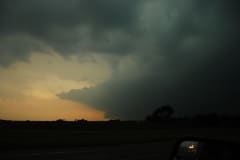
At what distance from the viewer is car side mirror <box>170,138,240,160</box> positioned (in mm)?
4340

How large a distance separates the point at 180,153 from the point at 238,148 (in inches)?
26.6

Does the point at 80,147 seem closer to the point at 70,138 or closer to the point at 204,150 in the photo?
the point at 70,138

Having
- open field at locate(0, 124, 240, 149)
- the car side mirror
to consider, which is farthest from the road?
the car side mirror

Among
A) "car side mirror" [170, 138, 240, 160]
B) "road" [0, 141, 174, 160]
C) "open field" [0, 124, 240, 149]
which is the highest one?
"open field" [0, 124, 240, 149]

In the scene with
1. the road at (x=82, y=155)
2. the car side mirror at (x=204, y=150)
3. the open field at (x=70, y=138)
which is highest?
the open field at (x=70, y=138)

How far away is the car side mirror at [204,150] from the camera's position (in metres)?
4.34

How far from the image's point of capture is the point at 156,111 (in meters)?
107

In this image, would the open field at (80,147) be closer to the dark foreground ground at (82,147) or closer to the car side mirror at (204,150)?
the dark foreground ground at (82,147)

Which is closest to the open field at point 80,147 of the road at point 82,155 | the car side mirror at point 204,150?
the road at point 82,155

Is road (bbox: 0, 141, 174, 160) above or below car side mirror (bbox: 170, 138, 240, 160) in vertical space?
above

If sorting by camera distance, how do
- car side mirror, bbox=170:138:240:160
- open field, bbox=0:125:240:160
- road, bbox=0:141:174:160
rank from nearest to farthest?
car side mirror, bbox=170:138:240:160
road, bbox=0:141:174:160
open field, bbox=0:125:240:160

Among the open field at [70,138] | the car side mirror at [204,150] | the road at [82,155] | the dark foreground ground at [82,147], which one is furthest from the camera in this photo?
the open field at [70,138]

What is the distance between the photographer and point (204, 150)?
183 inches

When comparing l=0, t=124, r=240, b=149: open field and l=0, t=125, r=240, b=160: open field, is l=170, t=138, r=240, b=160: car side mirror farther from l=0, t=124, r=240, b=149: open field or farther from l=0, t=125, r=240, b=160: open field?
l=0, t=124, r=240, b=149: open field
